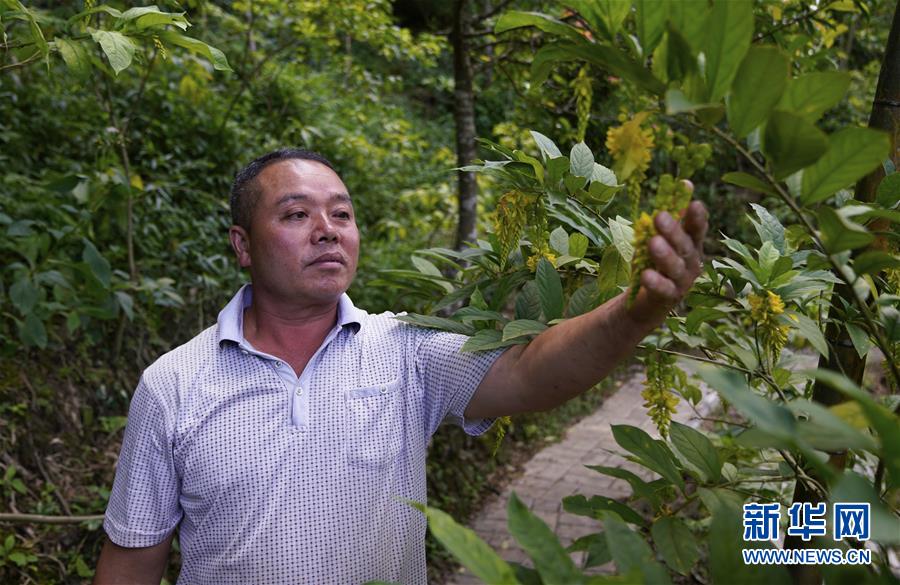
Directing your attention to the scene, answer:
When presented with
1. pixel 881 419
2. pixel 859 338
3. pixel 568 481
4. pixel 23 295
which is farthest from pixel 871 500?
pixel 568 481

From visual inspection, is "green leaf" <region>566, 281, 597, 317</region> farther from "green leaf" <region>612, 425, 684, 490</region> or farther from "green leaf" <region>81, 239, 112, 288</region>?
"green leaf" <region>81, 239, 112, 288</region>

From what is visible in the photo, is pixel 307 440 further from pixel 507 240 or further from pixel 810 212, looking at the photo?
pixel 810 212

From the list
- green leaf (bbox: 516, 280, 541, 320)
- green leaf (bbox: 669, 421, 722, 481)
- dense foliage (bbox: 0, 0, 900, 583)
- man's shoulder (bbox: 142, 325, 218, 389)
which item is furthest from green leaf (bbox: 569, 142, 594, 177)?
man's shoulder (bbox: 142, 325, 218, 389)

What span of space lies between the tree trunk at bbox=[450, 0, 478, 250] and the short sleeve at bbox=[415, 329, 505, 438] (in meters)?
1.96

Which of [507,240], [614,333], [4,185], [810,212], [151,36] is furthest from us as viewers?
[4,185]

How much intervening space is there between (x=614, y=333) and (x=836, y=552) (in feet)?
1.43

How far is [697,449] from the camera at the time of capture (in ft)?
4.02

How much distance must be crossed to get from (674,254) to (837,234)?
183mm

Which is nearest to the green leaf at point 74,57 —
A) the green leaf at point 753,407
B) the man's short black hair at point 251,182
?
the man's short black hair at point 251,182

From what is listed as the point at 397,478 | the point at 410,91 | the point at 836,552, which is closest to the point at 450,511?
the point at 397,478

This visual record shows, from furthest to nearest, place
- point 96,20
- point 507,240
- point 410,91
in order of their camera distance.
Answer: point 410,91 → point 96,20 → point 507,240

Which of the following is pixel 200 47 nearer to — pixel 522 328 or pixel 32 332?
pixel 522 328

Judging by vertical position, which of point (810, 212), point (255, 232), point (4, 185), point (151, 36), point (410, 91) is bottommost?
point (810, 212)

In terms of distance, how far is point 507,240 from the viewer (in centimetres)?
141
